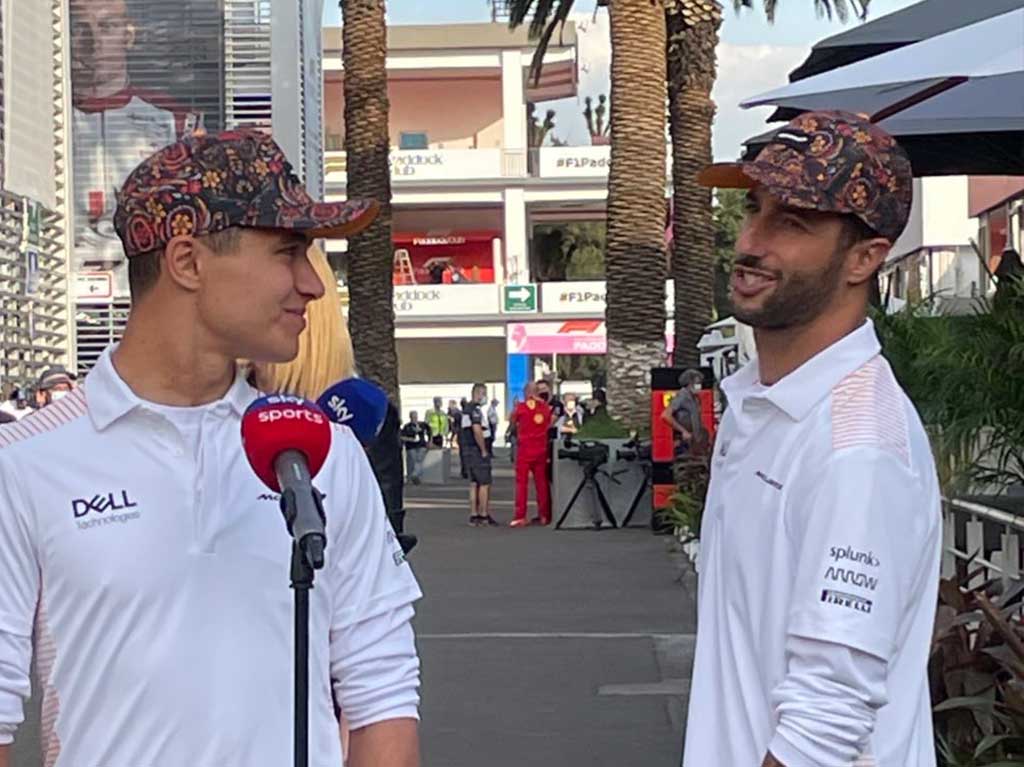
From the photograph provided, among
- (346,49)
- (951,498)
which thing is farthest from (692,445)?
(951,498)

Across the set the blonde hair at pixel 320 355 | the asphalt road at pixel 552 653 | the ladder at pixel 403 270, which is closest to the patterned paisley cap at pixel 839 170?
the blonde hair at pixel 320 355

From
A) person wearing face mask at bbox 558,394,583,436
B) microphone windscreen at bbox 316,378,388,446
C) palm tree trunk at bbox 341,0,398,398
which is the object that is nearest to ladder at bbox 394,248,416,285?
person wearing face mask at bbox 558,394,583,436

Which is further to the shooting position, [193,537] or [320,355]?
[320,355]

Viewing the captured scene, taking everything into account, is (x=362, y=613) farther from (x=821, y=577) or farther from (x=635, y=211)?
(x=635, y=211)

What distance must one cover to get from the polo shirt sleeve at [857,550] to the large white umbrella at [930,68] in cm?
357

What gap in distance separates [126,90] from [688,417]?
7509 millimetres

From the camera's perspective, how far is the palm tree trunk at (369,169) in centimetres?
2441

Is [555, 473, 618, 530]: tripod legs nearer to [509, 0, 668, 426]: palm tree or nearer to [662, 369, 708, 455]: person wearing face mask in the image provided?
[509, 0, 668, 426]: palm tree

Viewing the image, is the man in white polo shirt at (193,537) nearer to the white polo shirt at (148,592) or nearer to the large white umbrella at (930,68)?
the white polo shirt at (148,592)

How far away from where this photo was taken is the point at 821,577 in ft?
9.76

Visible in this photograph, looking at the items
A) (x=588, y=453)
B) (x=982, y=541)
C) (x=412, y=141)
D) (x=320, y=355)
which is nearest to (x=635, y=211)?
(x=588, y=453)

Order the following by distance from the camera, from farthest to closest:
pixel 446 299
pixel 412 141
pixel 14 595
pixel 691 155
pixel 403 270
→ pixel 403 270 → pixel 412 141 → pixel 446 299 → pixel 691 155 → pixel 14 595

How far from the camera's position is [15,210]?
891 inches

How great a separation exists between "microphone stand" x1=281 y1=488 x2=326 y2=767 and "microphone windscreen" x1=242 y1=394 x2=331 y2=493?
0.26 ft
